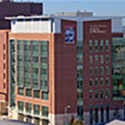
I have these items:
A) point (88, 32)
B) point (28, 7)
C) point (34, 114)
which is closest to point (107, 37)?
point (88, 32)

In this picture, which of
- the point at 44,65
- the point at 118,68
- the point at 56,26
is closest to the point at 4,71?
the point at 44,65

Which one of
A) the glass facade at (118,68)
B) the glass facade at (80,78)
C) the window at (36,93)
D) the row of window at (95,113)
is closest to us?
the glass facade at (80,78)

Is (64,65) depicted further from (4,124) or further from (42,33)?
(4,124)

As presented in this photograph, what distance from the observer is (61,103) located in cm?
11675

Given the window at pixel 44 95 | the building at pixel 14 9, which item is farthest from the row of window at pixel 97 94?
the building at pixel 14 9

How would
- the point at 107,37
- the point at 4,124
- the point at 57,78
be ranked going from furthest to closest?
1. the point at 107,37
2. the point at 57,78
3. the point at 4,124

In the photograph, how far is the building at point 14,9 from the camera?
5969 inches

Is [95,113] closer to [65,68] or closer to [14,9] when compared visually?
[65,68]

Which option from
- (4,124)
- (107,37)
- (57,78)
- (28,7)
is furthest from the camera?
(28,7)

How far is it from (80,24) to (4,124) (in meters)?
38.3

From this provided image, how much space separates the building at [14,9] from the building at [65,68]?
932 inches

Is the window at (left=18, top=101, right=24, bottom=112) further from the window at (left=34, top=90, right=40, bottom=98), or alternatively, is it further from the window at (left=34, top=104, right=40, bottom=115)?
the window at (left=34, top=90, right=40, bottom=98)

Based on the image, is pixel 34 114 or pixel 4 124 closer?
pixel 4 124

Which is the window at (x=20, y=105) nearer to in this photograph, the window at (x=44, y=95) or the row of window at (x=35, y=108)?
the row of window at (x=35, y=108)
